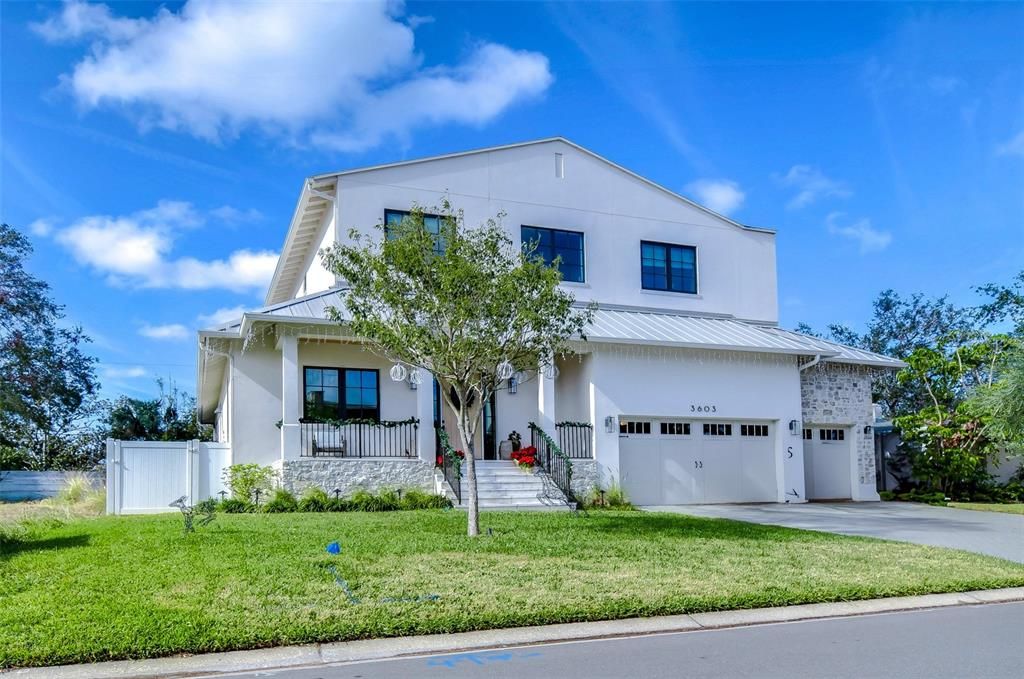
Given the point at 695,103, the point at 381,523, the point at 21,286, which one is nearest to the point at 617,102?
the point at 695,103

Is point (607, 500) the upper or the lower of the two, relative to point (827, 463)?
lower

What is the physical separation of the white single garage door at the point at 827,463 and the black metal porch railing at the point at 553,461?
25.4 feet

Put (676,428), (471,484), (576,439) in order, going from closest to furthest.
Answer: (471,484)
(576,439)
(676,428)

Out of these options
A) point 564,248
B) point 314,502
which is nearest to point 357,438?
point 314,502

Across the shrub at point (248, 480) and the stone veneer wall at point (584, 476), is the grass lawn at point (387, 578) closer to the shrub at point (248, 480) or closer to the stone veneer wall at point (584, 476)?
the shrub at point (248, 480)

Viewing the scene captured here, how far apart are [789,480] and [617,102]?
34.3 feet

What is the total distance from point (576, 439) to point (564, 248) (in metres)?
5.14

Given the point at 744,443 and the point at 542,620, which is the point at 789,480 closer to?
the point at 744,443

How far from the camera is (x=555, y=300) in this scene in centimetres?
1250

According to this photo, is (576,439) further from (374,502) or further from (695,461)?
(374,502)

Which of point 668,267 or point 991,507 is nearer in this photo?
point 991,507

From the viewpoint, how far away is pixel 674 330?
21031mm

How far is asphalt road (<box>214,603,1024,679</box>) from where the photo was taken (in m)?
6.51

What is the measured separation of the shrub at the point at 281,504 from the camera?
54.5 feet
